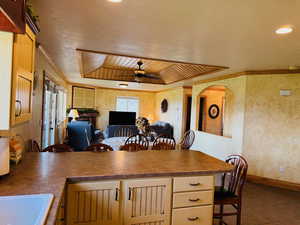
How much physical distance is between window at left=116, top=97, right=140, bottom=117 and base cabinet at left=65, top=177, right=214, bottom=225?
8435mm

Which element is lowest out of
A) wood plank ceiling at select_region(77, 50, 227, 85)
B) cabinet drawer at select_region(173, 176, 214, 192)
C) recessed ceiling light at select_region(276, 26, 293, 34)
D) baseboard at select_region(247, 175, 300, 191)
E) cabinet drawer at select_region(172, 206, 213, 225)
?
baseboard at select_region(247, 175, 300, 191)

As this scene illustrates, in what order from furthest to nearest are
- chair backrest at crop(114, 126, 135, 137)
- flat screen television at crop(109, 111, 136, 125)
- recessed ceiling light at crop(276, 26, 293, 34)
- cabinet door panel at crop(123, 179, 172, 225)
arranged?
flat screen television at crop(109, 111, 136, 125), chair backrest at crop(114, 126, 135, 137), recessed ceiling light at crop(276, 26, 293, 34), cabinet door panel at crop(123, 179, 172, 225)

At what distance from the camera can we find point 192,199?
78.1 inches

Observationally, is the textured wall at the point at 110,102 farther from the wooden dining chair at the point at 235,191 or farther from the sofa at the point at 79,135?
the wooden dining chair at the point at 235,191

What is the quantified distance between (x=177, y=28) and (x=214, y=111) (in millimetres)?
5874

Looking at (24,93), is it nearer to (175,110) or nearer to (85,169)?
(85,169)

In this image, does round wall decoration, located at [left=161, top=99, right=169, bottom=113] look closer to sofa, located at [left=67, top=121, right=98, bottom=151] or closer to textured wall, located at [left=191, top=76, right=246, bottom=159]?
textured wall, located at [left=191, top=76, right=246, bottom=159]

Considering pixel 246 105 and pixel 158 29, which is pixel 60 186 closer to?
pixel 158 29

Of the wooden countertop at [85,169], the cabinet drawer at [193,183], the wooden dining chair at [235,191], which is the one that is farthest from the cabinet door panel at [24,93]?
the wooden dining chair at [235,191]

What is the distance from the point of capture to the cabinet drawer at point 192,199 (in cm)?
193

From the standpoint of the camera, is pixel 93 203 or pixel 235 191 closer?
pixel 93 203

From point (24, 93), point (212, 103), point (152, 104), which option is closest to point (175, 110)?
point (212, 103)

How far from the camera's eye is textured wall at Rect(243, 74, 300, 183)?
411 centimetres

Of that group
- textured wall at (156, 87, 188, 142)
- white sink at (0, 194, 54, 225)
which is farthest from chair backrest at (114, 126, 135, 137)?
white sink at (0, 194, 54, 225)
